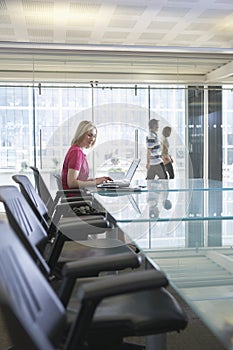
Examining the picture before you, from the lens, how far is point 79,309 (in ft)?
3.79

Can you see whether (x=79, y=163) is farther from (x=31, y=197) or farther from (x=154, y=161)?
(x=154, y=161)

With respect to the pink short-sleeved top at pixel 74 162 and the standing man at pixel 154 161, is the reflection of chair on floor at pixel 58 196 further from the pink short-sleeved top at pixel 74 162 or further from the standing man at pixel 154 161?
the standing man at pixel 154 161

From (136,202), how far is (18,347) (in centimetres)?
224

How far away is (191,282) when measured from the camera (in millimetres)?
1449

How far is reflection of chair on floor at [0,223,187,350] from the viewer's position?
989 mm

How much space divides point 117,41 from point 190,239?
4738 millimetres

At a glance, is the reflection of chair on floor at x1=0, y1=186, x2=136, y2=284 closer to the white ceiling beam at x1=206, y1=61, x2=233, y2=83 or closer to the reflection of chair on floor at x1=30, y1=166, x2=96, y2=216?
the reflection of chair on floor at x1=30, y1=166, x2=96, y2=216

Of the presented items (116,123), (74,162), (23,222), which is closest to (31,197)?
(23,222)

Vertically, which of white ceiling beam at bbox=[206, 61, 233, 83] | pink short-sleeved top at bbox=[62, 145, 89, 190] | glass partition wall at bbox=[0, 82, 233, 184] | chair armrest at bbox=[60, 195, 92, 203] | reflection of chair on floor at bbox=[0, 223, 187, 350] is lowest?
reflection of chair on floor at bbox=[0, 223, 187, 350]

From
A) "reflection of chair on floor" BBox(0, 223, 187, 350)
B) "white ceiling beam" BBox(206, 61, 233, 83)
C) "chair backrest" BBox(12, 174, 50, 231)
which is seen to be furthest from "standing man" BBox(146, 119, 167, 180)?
"reflection of chair on floor" BBox(0, 223, 187, 350)

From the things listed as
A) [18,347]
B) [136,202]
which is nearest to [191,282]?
[18,347]

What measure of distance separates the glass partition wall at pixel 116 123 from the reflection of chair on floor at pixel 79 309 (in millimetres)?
5774

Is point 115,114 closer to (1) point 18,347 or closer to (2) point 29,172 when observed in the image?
(2) point 29,172

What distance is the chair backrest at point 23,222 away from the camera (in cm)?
171
